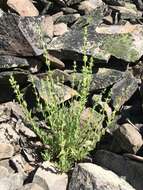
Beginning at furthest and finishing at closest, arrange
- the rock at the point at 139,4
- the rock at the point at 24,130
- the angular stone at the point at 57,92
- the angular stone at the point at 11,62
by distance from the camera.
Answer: the rock at the point at 139,4 → the angular stone at the point at 11,62 → the rock at the point at 24,130 → the angular stone at the point at 57,92

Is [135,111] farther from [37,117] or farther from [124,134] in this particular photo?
[37,117]

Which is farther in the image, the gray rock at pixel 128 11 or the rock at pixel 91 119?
the gray rock at pixel 128 11

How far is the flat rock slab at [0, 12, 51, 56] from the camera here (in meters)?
6.54

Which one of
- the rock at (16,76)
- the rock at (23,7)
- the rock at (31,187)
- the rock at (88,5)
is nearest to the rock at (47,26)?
the rock at (23,7)

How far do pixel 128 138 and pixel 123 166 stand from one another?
1.05ft

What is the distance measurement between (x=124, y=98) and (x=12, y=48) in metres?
1.51

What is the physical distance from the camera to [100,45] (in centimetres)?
682

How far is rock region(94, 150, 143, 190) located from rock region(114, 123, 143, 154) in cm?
13

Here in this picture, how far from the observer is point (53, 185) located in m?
5.70

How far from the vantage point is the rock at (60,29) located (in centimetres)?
718

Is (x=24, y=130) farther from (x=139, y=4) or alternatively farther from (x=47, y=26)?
(x=139, y=4)

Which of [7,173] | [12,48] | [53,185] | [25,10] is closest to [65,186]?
[53,185]

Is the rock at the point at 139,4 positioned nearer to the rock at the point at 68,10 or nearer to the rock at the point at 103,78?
the rock at the point at 68,10

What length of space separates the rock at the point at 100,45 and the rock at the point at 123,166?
129cm
